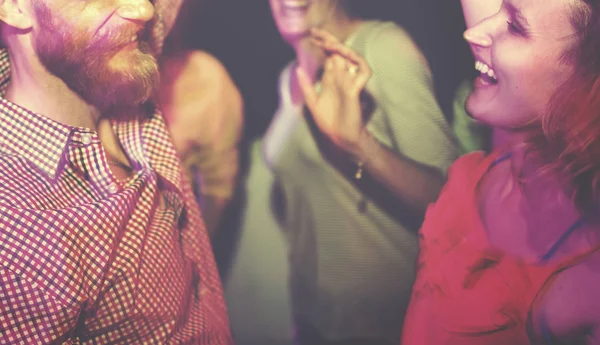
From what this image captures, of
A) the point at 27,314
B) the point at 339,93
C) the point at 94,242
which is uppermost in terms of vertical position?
the point at 339,93

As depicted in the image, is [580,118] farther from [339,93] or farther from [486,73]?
[339,93]

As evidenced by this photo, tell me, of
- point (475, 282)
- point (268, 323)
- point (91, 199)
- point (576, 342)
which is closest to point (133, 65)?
point (91, 199)

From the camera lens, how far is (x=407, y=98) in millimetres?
1529

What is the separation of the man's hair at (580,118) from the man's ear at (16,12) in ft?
4.27

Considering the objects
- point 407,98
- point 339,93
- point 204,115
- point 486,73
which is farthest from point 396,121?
point 204,115

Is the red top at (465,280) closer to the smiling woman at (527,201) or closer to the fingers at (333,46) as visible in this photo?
the smiling woman at (527,201)

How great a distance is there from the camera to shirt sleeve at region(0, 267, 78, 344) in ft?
3.98

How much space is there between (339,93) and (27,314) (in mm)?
995

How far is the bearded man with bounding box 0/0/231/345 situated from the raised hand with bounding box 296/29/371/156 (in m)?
0.46

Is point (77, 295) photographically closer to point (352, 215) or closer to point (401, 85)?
point (352, 215)

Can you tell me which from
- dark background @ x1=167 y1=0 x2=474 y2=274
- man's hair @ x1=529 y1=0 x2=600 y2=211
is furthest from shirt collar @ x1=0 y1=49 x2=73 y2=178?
man's hair @ x1=529 y1=0 x2=600 y2=211

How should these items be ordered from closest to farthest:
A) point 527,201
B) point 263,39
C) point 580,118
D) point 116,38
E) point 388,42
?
point 580,118
point 527,201
point 116,38
point 388,42
point 263,39

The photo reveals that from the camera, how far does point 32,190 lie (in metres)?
1.32

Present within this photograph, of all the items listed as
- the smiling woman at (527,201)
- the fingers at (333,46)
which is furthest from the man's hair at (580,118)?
the fingers at (333,46)
